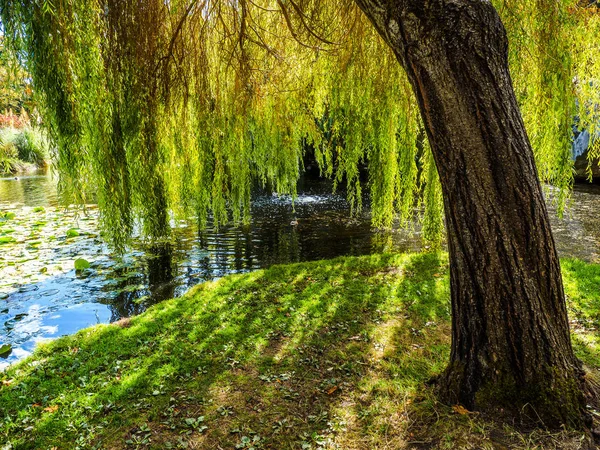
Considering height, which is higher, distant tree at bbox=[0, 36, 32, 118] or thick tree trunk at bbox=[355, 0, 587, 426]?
distant tree at bbox=[0, 36, 32, 118]

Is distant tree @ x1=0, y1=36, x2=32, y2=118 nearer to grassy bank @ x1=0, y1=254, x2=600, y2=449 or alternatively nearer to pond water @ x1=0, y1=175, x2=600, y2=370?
pond water @ x1=0, y1=175, x2=600, y2=370

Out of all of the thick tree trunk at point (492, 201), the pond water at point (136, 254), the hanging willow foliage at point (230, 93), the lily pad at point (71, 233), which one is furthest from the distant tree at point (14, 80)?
the lily pad at point (71, 233)

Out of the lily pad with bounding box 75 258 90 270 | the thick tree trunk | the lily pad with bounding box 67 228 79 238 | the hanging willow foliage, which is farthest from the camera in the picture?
the lily pad with bounding box 67 228 79 238

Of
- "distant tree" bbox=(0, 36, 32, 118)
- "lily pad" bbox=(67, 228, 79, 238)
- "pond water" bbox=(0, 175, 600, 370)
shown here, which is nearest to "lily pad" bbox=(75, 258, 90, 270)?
"pond water" bbox=(0, 175, 600, 370)

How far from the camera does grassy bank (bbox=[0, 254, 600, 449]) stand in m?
2.14

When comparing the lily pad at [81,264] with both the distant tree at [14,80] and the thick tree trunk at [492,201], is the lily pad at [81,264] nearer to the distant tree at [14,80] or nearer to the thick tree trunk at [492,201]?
the distant tree at [14,80]

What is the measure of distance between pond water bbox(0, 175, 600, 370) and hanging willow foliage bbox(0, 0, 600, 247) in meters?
0.87

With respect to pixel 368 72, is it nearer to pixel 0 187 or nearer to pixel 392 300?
pixel 392 300

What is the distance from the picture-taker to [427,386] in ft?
7.68

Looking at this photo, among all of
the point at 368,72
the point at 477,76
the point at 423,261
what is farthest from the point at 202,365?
the point at 423,261

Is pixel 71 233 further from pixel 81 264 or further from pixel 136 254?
pixel 81 264

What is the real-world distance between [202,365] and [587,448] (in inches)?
96.9

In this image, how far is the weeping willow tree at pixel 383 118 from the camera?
5.84ft

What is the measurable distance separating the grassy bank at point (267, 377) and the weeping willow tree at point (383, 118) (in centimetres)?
44
